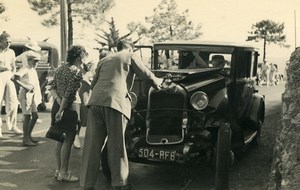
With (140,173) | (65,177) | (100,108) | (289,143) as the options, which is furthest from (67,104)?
(289,143)

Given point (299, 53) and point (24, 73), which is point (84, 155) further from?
point (24, 73)

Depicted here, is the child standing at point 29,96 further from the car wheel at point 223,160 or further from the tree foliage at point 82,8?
the tree foliage at point 82,8

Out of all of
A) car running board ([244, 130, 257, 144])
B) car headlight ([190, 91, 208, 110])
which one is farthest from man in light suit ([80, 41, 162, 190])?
car running board ([244, 130, 257, 144])

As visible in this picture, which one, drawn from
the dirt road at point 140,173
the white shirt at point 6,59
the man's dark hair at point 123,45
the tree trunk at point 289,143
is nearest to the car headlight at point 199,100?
the dirt road at point 140,173

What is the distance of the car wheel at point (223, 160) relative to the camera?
4492mm

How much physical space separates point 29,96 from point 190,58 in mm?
2904

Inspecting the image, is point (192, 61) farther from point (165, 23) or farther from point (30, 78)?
point (165, 23)

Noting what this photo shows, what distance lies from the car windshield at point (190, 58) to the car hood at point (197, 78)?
431mm

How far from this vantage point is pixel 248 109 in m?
7.74

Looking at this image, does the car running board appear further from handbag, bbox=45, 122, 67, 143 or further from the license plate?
handbag, bbox=45, 122, 67, 143

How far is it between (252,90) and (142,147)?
127 inches

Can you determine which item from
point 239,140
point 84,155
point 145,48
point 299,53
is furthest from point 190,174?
point 299,53

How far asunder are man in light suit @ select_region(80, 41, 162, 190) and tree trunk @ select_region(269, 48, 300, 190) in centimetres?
230

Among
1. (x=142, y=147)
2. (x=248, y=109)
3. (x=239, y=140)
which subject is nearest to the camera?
(x=142, y=147)
